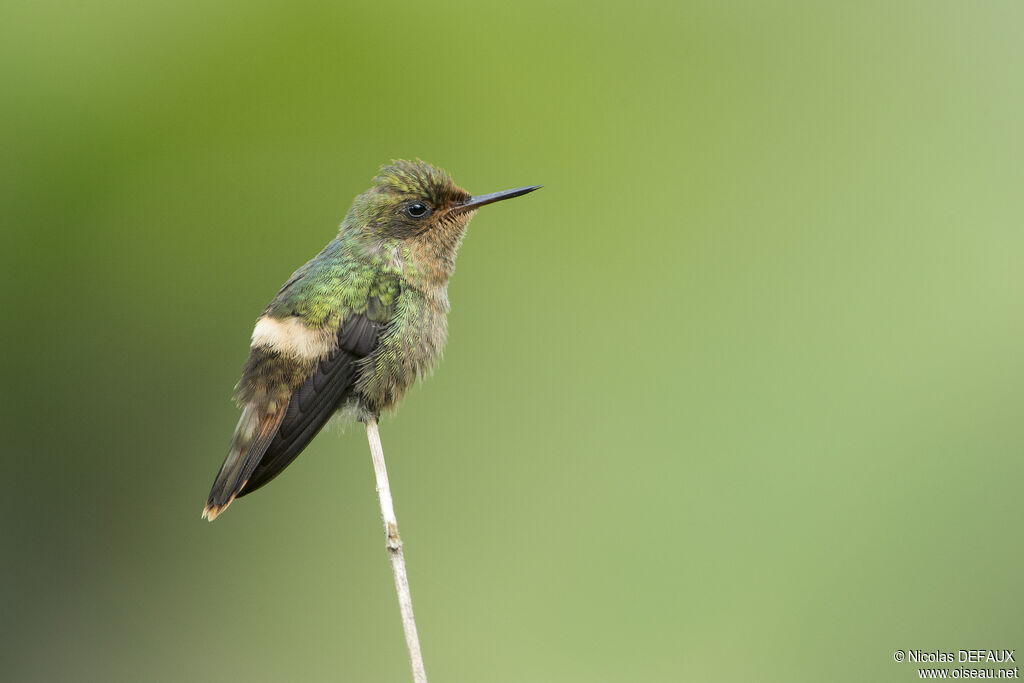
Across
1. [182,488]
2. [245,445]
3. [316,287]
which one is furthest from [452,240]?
[182,488]

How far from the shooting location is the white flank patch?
110 inches

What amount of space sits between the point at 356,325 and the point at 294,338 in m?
0.18

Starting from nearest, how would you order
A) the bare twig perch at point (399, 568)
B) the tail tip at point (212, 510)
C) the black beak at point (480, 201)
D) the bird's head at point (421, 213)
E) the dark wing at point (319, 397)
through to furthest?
the bare twig perch at point (399, 568)
the tail tip at point (212, 510)
the dark wing at point (319, 397)
the black beak at point (480, 201)
the bird's head at point (421, 213)

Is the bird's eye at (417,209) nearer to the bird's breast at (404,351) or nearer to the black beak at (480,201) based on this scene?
the black beak at (480,201)

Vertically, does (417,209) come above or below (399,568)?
above

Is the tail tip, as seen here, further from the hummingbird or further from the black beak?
the black beak

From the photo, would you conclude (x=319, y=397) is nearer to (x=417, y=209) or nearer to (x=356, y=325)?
(x=356, y=325)

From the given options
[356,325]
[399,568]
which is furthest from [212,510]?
[356,325]

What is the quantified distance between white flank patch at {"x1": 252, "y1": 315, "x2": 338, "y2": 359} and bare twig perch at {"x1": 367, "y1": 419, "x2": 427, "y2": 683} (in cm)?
30

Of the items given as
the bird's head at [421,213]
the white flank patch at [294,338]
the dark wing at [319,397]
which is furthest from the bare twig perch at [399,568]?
the bird's head at [421,213]

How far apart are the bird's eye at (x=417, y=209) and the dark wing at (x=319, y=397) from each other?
1.28 ft

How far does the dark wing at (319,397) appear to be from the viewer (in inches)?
106

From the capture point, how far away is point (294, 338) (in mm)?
2795

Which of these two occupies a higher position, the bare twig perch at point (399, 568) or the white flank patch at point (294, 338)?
the white flank patch at point (294, 338)
